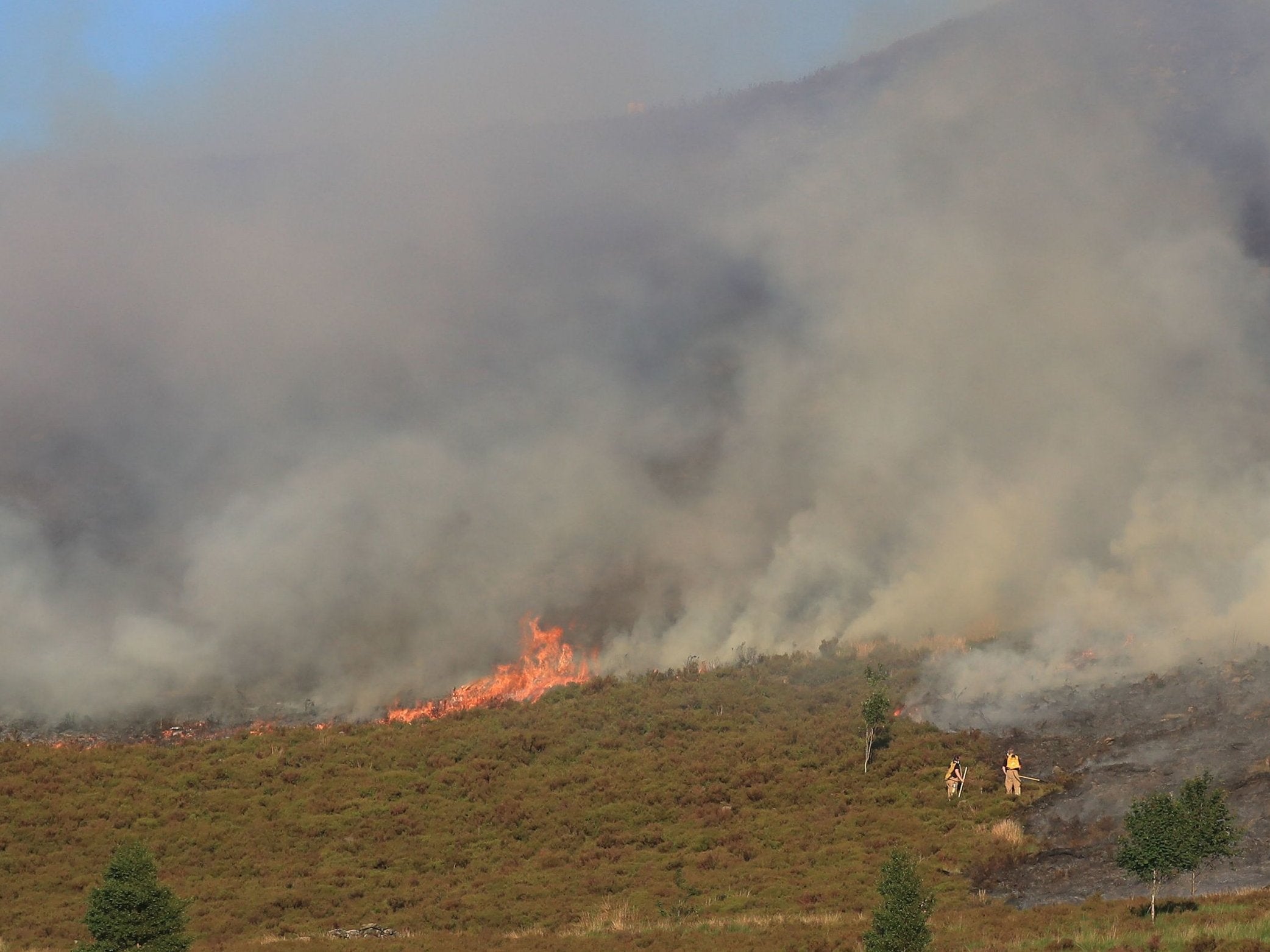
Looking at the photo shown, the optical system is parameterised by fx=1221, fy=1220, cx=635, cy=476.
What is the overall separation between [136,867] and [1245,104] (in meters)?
141

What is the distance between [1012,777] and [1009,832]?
4.97 meters

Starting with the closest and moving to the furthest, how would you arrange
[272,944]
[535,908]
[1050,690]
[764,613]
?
[272,944]
[535,908]
[1050,690]
[764,613]

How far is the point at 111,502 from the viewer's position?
363 feet

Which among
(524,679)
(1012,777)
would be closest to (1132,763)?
(1012,777)

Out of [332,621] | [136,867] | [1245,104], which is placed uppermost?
[1245,104]

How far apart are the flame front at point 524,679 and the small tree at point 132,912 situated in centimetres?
3461

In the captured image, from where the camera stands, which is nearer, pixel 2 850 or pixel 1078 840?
pixel 1078 840

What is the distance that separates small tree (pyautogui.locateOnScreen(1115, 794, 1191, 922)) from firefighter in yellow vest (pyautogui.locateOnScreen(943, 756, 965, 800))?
15165mm

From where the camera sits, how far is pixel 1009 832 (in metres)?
46.0

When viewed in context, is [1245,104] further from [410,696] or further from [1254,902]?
[1254,902]

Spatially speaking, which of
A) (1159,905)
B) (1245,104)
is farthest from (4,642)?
(1245,104)

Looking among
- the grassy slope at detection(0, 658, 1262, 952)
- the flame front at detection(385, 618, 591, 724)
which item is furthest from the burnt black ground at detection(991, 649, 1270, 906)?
the flame front at detection(385, 618, 591, 724)

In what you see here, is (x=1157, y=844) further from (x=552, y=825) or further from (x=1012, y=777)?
(x=552, y=825)

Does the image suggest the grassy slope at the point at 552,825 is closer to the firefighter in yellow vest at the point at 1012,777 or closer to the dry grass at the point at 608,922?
the dry grass at the point at 608,922
